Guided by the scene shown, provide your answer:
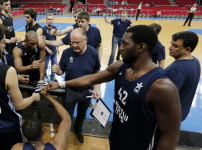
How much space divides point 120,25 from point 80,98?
414 cm

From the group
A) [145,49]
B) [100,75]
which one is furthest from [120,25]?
[145,49]

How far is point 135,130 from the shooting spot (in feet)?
4.46

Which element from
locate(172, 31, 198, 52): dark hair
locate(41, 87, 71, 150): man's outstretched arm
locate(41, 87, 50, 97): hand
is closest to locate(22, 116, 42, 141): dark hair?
locate(41, 87, 71, 150): man's outstretched arm

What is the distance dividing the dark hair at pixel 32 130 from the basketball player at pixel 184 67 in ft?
5.02

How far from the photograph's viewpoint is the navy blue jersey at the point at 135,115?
120 centimetres

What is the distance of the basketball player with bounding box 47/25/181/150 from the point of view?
1.11 metres

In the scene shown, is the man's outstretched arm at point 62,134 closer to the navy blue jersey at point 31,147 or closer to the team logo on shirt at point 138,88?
the navy blue jersey at point 31,147

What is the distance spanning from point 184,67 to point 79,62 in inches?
56.3

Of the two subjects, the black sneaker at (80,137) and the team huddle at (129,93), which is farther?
the black sneaker at (80,137)

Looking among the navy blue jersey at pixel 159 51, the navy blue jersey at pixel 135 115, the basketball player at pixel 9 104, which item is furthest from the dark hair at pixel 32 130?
the navy blue jersey at pixel 159 51

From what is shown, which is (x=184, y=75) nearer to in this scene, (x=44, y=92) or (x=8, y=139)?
(x=44, y=92)

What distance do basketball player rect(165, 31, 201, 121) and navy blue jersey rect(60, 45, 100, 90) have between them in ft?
3.60

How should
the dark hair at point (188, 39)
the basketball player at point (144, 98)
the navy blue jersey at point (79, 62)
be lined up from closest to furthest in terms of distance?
the basketball player at point (144, 98)
the dark hair at point (188, 39)
the navy blue jersey at point (79, 62)

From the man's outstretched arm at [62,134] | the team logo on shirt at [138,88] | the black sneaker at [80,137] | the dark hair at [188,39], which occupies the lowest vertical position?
the black sneaker at [80,137]
